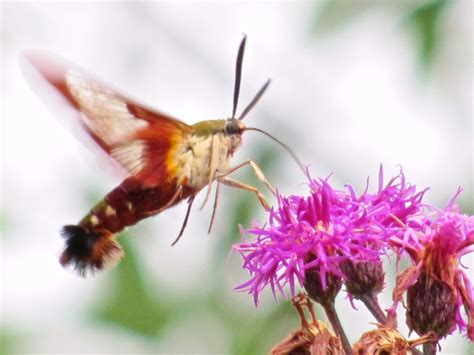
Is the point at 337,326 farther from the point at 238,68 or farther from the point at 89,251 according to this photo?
the point at 238,68

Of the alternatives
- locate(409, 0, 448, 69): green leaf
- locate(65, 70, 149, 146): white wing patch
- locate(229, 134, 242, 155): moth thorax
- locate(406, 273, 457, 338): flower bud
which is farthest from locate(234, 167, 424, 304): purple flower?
locate(409, 0, 448, 69): green leaf

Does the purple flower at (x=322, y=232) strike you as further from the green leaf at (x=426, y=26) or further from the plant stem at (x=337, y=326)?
the green leaf at (x=426, y=26)

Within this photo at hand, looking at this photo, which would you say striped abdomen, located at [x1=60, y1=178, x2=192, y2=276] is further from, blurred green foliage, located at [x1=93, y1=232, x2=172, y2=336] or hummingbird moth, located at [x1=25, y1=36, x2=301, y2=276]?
blurred green foliage, located at [x1=93, y1=232, x2=172, y2=336]

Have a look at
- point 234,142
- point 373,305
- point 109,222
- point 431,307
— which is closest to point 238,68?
point 234,142

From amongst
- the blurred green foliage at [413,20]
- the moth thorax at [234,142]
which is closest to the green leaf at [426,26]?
the blurred green foliage at [413,20]

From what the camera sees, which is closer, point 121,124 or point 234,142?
point 121,124
